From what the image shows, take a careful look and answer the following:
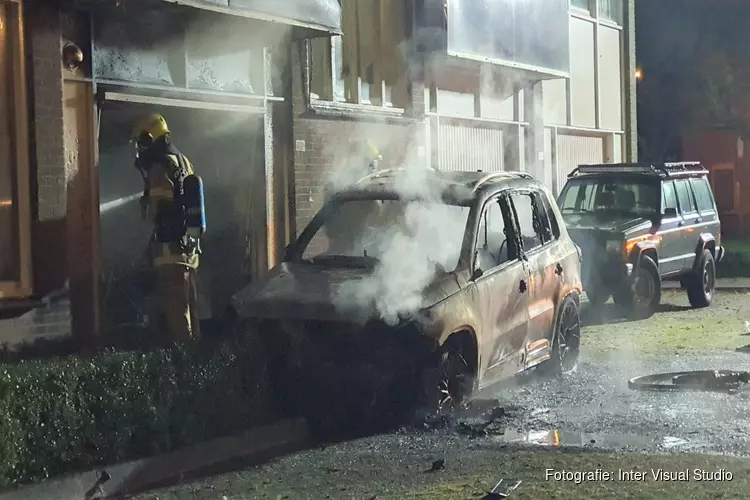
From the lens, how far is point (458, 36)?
46.8ft

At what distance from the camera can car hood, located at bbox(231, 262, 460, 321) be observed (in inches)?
298

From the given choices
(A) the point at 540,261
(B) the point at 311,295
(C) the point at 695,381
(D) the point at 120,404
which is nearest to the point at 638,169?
(C) the point at 695,381

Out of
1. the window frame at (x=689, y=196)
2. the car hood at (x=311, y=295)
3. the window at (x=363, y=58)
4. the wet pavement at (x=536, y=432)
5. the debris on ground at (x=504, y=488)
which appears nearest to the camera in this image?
the debris on ground at (x=504, y=488)

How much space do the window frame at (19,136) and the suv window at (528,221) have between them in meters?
4.14

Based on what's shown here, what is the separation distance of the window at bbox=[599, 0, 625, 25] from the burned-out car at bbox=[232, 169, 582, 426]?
1211 centimetres

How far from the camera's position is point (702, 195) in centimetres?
1608

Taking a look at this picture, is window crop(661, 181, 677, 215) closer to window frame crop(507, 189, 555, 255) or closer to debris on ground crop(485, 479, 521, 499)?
window frame crop(507, 189, 555, 255)

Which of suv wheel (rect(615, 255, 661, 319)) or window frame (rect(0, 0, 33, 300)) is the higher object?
window frame (rect(0, 0, 33, 300))

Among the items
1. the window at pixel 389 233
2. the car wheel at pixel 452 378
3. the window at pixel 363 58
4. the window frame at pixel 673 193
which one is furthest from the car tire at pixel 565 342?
the window frame at pixel 673 193

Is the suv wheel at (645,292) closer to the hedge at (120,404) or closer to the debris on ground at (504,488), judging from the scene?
the hedge at (120,404)

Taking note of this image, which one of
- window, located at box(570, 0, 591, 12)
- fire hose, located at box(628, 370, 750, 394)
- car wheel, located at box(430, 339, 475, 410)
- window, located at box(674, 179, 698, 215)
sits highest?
window, located at box(570, 0, 591, 12)

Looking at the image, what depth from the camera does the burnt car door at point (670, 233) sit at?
14.6 metres

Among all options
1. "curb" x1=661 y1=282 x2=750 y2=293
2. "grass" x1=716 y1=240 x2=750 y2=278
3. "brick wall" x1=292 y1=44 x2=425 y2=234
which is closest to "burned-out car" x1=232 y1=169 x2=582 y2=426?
"brick wall" x1=292 y1=44 x2=425 y2=234

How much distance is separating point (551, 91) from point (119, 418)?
13523 mm
